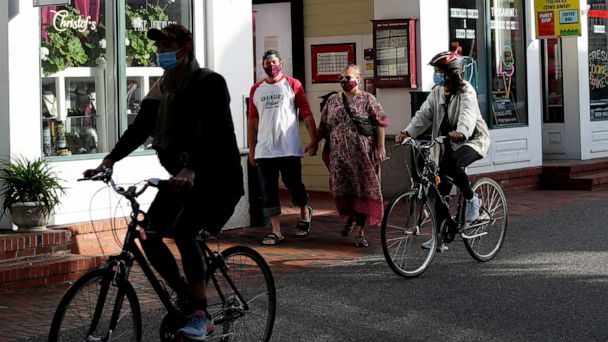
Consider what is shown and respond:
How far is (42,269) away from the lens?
9289mm

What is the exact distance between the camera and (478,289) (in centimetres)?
903

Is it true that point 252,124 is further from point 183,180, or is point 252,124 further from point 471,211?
point 183,180

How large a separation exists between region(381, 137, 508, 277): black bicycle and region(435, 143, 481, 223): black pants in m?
0.06

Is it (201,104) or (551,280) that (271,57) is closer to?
(551,280)

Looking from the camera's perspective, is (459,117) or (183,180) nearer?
(183,180)

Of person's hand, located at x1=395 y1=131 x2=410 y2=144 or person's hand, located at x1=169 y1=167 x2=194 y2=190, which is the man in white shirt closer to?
person's hand, located at x1=395 y1=131 x2=410 y2=144

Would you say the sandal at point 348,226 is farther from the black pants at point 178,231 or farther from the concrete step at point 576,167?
the concrete step at point 576,167

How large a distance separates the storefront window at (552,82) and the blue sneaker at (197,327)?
13.3 metres

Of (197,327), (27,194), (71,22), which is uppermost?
(71,22)

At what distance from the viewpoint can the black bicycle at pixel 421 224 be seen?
30.8 feet

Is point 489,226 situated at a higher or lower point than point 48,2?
lower

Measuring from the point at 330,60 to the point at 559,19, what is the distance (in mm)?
3691

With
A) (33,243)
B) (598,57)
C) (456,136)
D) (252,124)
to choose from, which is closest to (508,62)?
(598,57)

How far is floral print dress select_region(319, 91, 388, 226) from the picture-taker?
445 inches
